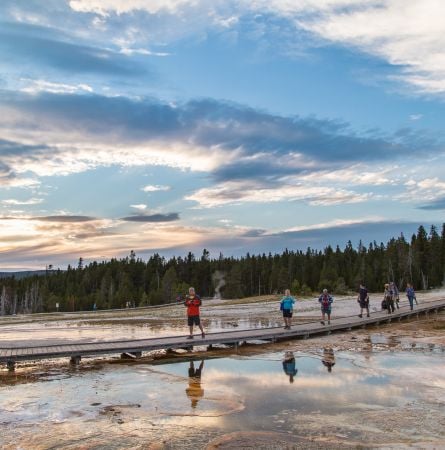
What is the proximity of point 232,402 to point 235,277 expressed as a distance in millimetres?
102449

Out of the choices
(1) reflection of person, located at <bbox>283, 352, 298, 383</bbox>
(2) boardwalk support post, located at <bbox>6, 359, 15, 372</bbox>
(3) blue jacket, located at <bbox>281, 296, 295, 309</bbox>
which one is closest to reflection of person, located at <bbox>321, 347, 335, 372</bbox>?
(1) reflection of person, located at <bbox>283, 352, 298, 383</bbox>

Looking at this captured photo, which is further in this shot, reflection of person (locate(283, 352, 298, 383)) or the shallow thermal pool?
reflection of person (locate(283, 352, 298, 383))

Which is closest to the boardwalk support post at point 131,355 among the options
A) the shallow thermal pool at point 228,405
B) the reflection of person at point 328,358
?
the shallow thermal pool at point 228,405

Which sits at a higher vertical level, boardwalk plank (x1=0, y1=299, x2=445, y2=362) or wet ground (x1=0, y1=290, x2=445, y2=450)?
boardwalk plank (x1=0, y1=299, x2=445, y2=362)

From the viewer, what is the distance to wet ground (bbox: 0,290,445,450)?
8484 millimetres

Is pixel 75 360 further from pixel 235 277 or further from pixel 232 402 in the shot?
pixel 235 277

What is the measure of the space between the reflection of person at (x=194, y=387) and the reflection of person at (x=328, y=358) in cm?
389

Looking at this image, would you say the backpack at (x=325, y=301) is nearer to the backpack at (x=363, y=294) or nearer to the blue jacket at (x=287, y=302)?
the blue jacket at (x=287, y=302)

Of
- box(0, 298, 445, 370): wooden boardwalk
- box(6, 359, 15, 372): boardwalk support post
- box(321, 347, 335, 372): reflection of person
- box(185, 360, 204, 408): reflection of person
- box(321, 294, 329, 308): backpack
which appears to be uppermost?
box(321, 294, 329, 308): backpack

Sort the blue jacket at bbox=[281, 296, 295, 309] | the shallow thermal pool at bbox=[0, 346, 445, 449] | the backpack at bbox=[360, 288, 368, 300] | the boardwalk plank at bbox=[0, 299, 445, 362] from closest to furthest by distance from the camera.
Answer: the shallow thermal pool at bbox=[0, 346, 445, 449]
the boardwalk plank at bbox=[0, 299, 445, 362]
the blue jacket at bbox=[281, 296, 295, 309]
the backpack at bbox=[360, 288, 368, 300]

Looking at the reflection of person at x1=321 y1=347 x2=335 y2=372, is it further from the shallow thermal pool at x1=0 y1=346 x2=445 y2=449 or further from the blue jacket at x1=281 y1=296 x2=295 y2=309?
the blue jacket at x1=281 y1=296 x2=295 y2=309

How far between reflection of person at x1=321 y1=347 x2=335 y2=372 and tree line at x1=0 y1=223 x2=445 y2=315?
197 feet

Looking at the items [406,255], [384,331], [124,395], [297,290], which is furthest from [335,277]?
[124,395]

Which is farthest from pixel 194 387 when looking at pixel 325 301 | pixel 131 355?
pixel 325 301
